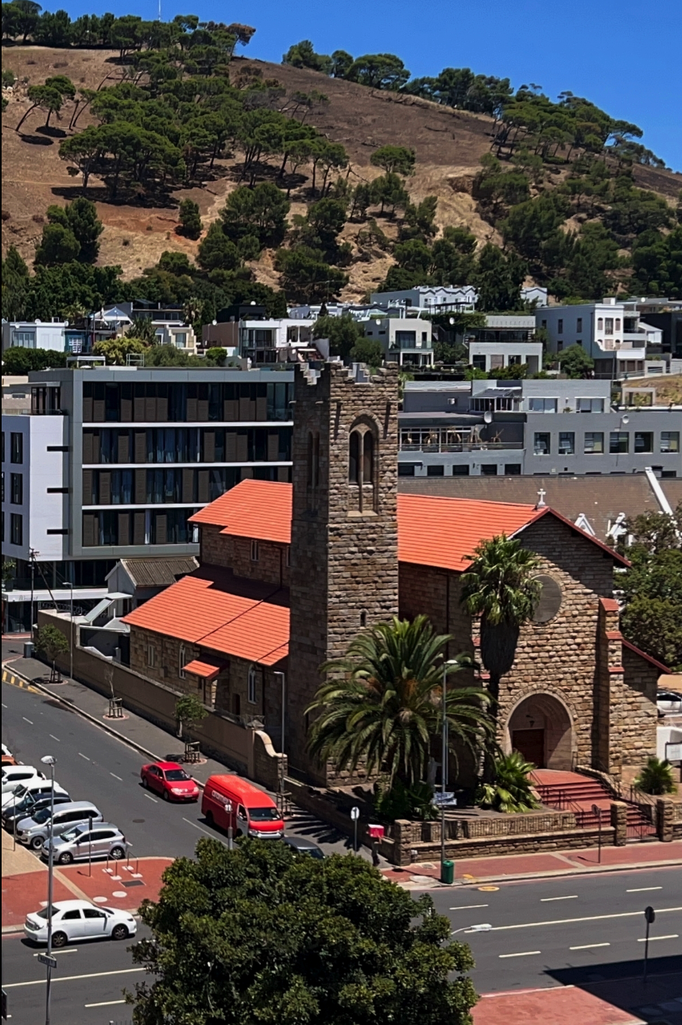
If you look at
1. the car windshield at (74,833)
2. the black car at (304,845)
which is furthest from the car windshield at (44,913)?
the black car at (304,845)

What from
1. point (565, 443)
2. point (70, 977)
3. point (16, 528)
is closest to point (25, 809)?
point (70, 977)

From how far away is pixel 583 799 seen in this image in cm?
5600

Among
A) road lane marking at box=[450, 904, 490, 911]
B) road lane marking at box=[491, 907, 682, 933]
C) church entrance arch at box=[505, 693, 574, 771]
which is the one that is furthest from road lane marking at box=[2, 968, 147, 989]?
Result: church entrance arch at box=[505, 693, 574, 771]

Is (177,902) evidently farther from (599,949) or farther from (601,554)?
(601,554)

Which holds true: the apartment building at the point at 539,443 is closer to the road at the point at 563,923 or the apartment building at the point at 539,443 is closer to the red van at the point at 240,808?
Result: the red van at the point at 240,808

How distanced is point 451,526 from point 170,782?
532 inches

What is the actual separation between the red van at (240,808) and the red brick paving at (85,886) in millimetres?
2856

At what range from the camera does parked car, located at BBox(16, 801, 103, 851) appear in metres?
52.3

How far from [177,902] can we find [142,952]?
1368 millimetres

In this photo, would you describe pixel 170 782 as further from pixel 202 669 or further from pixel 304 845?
pixel 202 669

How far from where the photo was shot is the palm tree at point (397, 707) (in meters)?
52.6

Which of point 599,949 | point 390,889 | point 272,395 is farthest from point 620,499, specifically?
point 390,889

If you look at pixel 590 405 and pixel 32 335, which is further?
pixel 32 335

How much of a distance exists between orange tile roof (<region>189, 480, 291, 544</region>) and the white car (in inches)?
1087
